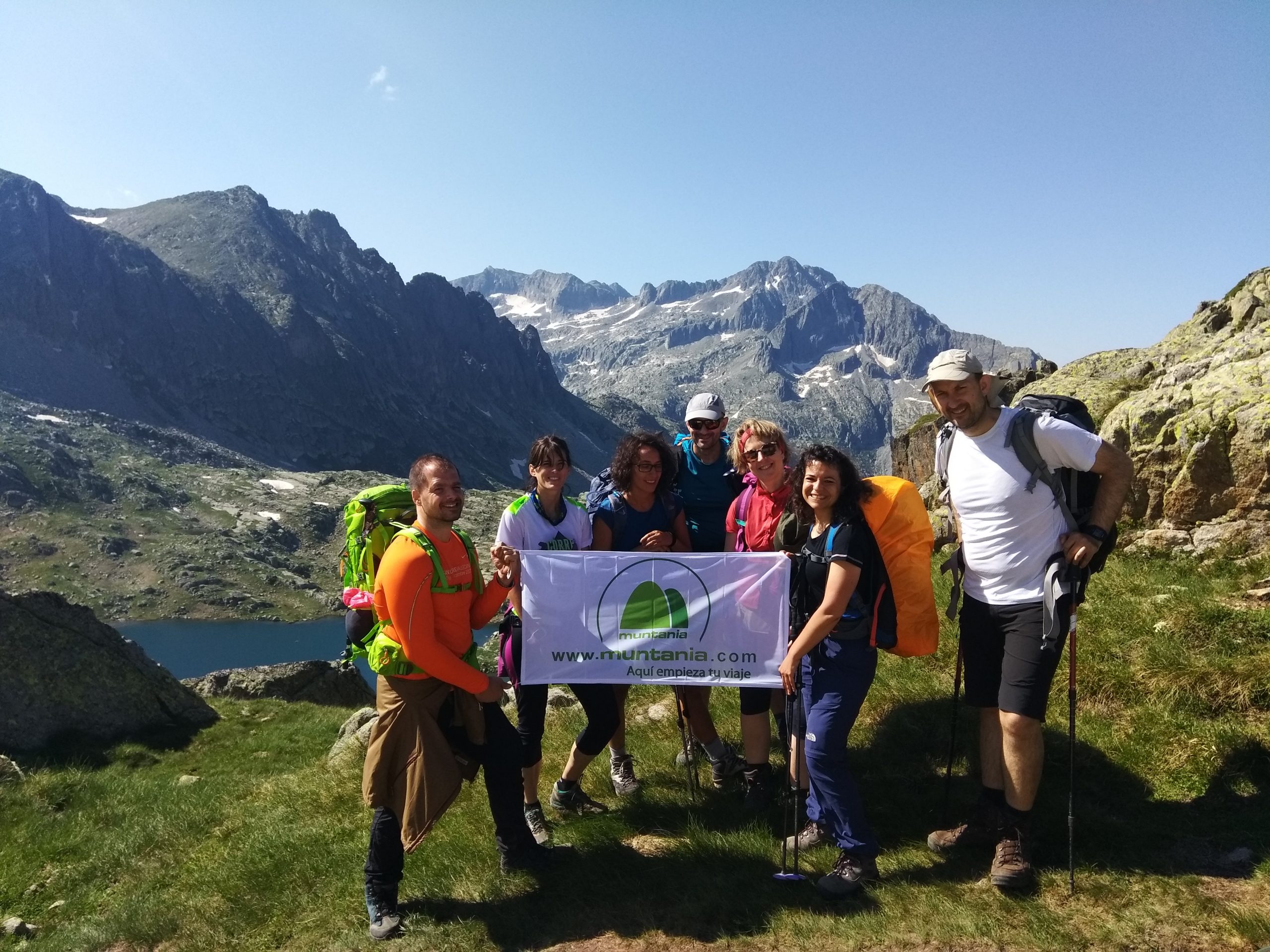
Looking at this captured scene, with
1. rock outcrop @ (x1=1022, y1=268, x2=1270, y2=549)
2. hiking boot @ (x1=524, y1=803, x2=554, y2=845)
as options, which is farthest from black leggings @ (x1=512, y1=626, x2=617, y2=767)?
rock outcrop @ (x1=1022, y1=268, x2=1270, y2=549)

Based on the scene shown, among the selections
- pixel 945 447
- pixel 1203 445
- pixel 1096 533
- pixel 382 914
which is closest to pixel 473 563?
pixel 382 914

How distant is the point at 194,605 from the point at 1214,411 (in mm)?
181071

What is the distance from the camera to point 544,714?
7.48 meters

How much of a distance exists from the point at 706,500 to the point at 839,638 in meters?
2.30

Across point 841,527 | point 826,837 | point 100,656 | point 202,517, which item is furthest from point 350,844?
point 202,517

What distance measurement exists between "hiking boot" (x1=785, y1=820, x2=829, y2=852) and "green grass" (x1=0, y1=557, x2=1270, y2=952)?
0.40 ft

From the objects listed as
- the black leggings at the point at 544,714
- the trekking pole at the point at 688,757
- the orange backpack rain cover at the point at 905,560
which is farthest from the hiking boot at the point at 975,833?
the black leggings at the point at 544,714

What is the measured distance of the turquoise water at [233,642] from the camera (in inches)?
5172

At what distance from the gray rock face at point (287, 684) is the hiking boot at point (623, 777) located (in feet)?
63.2

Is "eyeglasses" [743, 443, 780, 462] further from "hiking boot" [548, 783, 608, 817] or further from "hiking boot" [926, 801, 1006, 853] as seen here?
"hiking boot" [548, 783, 608, 817]

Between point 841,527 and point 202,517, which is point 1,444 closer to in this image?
point 202,517

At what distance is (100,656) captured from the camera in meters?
19.7

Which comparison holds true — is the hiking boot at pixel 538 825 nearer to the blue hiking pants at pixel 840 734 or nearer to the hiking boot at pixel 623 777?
the hiking boot at pixel 623 777

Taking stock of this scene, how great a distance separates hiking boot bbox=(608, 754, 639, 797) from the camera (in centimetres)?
830
